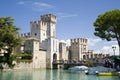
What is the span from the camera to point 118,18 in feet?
115

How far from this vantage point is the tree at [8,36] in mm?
34281

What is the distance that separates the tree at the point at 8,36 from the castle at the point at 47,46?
1987 cm

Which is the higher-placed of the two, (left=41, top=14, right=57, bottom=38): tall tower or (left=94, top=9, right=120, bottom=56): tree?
(left=41, top=14, right=57, bottom=38): tall tower

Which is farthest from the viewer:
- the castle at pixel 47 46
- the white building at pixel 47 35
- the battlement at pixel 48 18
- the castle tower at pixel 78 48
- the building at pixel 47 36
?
the castle tower at pixel 78 48

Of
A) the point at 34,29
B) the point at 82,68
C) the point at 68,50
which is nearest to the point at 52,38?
the point at 34,29

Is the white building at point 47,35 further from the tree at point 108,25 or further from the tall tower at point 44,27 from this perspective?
the tree at point 108,25

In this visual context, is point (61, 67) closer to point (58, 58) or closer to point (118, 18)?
point (58, 58)

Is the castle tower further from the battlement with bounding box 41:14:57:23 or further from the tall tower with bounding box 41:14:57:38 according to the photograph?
the battlement with bounding box 41:14:57:23

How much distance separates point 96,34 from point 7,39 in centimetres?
1207

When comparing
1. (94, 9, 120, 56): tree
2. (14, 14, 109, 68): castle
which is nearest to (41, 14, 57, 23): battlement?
(14, 14, 109, 68): castle

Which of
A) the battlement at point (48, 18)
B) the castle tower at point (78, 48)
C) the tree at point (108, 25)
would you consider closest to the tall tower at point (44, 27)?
the battlement at point (48, 18)

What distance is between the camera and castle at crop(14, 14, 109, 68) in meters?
58.0

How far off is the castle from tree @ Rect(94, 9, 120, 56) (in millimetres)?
21608

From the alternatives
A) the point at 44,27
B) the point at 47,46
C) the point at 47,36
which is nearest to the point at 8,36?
the point at 47,46
